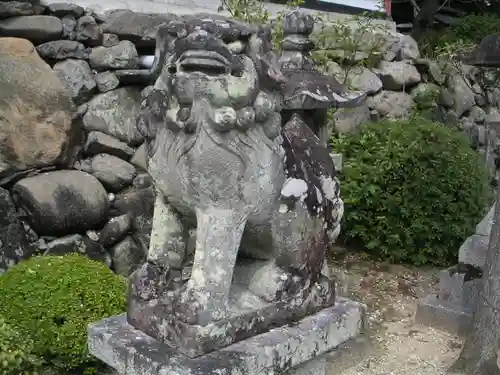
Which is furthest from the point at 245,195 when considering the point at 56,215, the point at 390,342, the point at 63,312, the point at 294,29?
the point at 390,342

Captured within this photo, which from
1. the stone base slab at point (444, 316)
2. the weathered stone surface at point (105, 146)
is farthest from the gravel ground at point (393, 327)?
the weathered stone surface at point (105, 146)

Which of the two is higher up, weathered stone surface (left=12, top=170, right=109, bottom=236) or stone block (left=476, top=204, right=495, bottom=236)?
stone block (left=476, top=204, right=495, bottom=236)

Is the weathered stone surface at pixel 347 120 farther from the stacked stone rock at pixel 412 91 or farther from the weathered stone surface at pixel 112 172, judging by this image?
the weathered stone surface at pixel 112 172

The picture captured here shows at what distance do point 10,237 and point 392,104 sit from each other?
4.53m

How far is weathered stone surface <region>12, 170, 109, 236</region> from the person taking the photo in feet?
12.8

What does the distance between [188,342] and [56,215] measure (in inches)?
104

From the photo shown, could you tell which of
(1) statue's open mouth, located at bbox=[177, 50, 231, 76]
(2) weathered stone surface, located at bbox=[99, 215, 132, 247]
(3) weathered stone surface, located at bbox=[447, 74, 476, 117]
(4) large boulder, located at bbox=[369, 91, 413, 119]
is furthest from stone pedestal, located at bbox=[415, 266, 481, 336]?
(3) weathered stone surface, located at bbox=[447, 74, 476, 117]

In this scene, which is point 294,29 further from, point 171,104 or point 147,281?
point 147,281

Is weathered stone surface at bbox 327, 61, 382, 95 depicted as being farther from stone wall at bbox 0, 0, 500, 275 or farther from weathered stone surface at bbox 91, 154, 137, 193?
weathered stone surface at bbox 91, 154, 137, 193

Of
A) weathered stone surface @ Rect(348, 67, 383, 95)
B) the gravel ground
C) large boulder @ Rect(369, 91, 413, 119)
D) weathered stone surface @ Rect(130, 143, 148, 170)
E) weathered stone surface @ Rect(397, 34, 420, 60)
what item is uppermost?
weathered stone surface @ Rect(397, 34, 420, 60)

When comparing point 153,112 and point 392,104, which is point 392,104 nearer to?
point 392,104

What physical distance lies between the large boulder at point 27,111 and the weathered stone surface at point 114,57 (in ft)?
1.39

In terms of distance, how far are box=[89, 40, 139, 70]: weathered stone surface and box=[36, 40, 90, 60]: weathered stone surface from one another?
96 mm

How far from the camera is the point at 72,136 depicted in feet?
13.9
